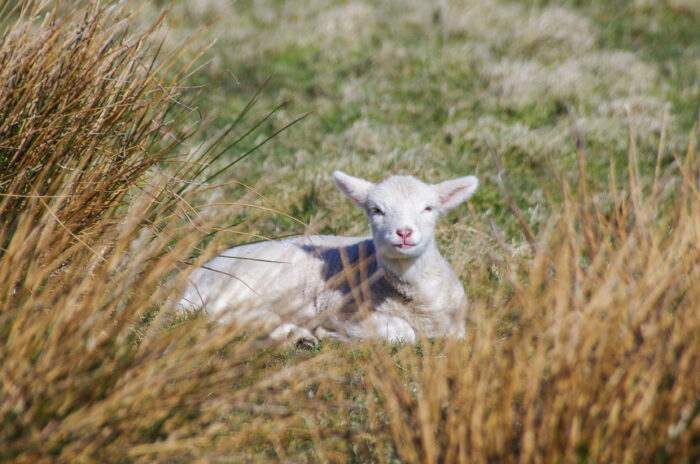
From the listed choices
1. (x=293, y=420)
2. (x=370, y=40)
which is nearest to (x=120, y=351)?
(x=293, y=420)

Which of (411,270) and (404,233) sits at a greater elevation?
(404,233)

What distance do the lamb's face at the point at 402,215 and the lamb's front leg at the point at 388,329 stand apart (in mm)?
461

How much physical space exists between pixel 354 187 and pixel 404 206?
0.53 metres

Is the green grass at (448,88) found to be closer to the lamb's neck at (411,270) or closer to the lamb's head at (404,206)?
the lamb's head at (404,206)

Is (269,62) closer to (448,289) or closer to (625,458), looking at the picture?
(448,289)

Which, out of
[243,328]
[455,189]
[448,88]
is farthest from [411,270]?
[448,88]

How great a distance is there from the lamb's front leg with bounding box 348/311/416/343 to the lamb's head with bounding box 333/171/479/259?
0.46 m

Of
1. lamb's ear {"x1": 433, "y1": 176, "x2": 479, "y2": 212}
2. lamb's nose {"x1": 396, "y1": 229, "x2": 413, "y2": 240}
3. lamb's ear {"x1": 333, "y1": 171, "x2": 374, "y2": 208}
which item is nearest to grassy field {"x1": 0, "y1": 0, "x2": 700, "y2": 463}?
lamb's nose {"x1": 396, "y1": 229, "x2": 413, "y2": 240}

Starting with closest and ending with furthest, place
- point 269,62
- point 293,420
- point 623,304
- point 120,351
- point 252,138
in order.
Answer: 1. point 623,304
2. point 293,420
3. point 120,351
4. point 252,138
5. point 269,62

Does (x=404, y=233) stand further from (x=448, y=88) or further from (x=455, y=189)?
(x=448, y=88)

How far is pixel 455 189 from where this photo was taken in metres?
4.97

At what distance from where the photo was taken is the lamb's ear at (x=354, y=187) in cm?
510

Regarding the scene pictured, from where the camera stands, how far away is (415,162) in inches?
291

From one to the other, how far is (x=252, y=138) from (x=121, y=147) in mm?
4601
